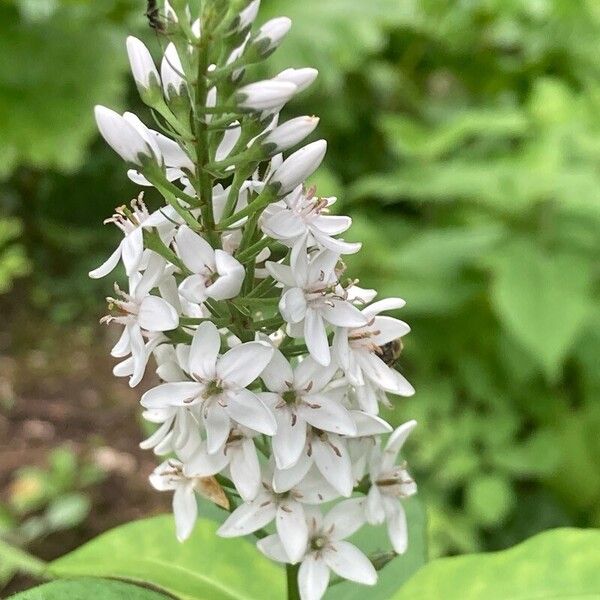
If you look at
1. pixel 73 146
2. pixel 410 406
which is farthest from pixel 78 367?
pixel 410 406

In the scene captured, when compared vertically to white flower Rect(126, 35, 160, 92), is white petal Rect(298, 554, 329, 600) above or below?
below

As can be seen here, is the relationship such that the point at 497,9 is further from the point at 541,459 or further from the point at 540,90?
the point at 541,459

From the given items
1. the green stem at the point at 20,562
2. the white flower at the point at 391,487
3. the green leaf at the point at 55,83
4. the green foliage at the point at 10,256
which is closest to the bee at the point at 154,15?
the white flower at the point at 391,487

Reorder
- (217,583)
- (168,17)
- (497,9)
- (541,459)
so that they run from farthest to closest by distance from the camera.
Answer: (497,9) → (541,459) → (217,583) → (168,17)

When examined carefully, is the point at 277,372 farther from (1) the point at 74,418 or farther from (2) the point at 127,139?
(1) the point at 74,418

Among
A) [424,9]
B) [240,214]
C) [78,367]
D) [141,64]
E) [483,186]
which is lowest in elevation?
[78,367]

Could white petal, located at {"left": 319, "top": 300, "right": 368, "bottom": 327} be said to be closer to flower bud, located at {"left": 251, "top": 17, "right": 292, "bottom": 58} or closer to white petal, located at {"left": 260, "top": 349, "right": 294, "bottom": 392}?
white petal, located at {"left": 260, "top": 349, "right": 294, "bottom": 392}

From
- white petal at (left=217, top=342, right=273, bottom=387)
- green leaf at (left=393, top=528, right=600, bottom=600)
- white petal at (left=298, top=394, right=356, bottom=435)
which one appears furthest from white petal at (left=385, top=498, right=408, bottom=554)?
white petal at (left=217, top=342, right=273, bottom=387)
